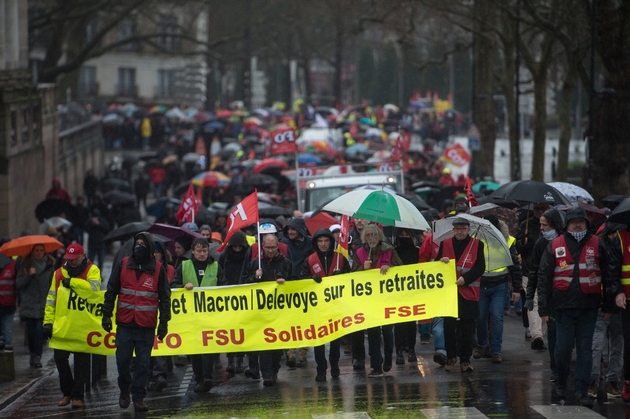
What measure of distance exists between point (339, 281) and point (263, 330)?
95cm

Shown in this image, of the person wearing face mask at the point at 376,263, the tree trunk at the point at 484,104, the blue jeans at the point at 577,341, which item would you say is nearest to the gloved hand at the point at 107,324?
the person wearing face mask at the point at 376,263

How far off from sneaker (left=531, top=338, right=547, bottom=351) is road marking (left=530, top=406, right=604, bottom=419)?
359 centimetres

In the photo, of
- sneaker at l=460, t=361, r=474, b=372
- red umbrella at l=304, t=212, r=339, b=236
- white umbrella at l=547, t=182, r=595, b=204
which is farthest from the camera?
red umbrella at l=304, t=212, r=339, b=236

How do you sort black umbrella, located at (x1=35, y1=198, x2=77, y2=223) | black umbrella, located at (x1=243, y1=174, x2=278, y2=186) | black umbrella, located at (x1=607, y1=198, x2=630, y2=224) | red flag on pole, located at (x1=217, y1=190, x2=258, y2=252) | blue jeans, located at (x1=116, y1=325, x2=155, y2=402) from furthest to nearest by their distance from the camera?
1. black umbrella, located at (x1=243, y1=174, x2=278, y2=186)
2. black umbrella, located at (x1=35, y1=198, x2=77, y2=223)
3. red flag on pole, located at (x1=217, y1=190, x2=258, y2=252)
4. blue jeans, located at (x1=116, y1=325, x2=155, y2=402)
5. black umbrella, located at (x1=607, y1=198, x2=630, y2=224)

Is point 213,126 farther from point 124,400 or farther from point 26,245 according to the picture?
point 124,400

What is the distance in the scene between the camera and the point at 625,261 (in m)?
11.0

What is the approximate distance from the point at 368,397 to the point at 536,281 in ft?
6.61

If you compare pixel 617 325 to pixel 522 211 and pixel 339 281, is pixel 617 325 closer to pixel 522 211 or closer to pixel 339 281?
pixel 339 281

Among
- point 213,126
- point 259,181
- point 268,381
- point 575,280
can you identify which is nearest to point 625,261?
point 575,280

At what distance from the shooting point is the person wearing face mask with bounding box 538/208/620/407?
11023 millimetres

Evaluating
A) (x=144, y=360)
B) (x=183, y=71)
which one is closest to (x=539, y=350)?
(x=144, y=360)

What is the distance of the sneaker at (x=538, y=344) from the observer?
1448 cm

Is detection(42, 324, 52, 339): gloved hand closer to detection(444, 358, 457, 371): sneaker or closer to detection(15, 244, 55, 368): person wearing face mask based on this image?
detection(15, 244, 55, 368): person wearing face mask

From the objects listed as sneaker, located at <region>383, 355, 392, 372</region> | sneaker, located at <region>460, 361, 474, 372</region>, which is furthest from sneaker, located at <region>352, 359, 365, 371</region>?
sneaker, located at <region>460, 361, 474, 372</region>
